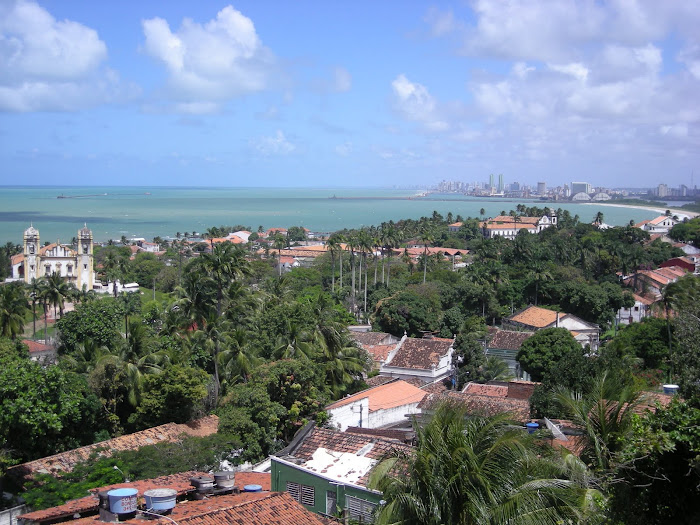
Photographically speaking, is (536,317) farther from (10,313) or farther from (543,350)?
(10,313)

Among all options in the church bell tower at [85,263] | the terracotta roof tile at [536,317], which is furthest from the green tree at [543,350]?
the church bell tower at [85,263]

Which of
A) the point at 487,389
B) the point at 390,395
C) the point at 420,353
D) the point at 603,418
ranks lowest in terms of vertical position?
the point at 487,389

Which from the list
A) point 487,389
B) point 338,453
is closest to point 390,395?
point 487,389

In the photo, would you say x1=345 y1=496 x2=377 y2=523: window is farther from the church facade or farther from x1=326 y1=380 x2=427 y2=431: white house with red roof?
the church facade

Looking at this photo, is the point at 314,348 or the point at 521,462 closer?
the point at 521,462

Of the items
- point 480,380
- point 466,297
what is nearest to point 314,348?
point 480,380

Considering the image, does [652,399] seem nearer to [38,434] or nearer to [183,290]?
[38,434]

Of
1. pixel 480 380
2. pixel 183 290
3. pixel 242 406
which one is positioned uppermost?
pixel 183 290
